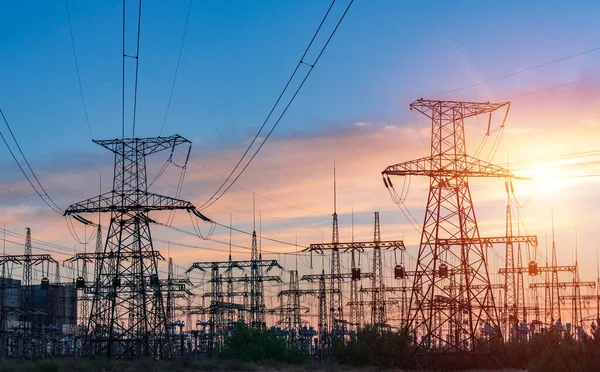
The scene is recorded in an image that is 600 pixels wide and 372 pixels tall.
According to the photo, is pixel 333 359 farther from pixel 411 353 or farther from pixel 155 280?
pixel 155 280

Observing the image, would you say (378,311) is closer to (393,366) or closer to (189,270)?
(189,270)

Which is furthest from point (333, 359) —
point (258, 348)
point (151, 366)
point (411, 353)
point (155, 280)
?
point (155, 280)

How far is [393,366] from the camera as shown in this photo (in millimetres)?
44562

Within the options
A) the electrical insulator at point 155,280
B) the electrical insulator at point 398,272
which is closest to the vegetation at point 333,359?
the electrical insulator at point 155,280

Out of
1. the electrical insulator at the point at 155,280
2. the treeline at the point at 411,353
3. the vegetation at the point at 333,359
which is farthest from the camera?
the electrical insulator at the point at 155,280

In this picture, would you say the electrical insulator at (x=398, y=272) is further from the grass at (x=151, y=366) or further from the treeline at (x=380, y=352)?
the grass at (x=151, y=366)

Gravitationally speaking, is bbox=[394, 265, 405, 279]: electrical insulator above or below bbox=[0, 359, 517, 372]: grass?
above

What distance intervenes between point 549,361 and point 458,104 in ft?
63.1

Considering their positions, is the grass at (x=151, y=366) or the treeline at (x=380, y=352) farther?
the treeline at (x=380, y=352)

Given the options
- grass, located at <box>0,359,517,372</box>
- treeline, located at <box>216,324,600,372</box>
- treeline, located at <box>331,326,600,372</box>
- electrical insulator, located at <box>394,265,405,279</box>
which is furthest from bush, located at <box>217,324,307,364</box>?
electrical insulator, located at <box>394,265,405,279</box>

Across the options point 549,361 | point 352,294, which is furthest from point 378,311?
point 549,361

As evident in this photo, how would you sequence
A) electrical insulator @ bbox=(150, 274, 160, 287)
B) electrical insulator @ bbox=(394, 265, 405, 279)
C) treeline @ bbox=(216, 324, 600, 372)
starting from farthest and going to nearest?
electrical insulator @ bbox=(394, 265, 405, 279), electrical insulator @ bbox=(150, 274, 160, 287), treeline @ bbox=(216, 324, 600, 372)

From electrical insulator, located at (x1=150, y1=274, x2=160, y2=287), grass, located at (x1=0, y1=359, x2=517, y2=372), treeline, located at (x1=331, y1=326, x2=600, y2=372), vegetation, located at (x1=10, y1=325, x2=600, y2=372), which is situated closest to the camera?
grass, located at (x1=0, y1=359, x2=517, y2=372)

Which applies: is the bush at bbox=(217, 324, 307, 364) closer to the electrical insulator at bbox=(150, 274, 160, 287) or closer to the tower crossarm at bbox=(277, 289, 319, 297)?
the electrical insulator at bbox=(150, 274, 160, 287)
